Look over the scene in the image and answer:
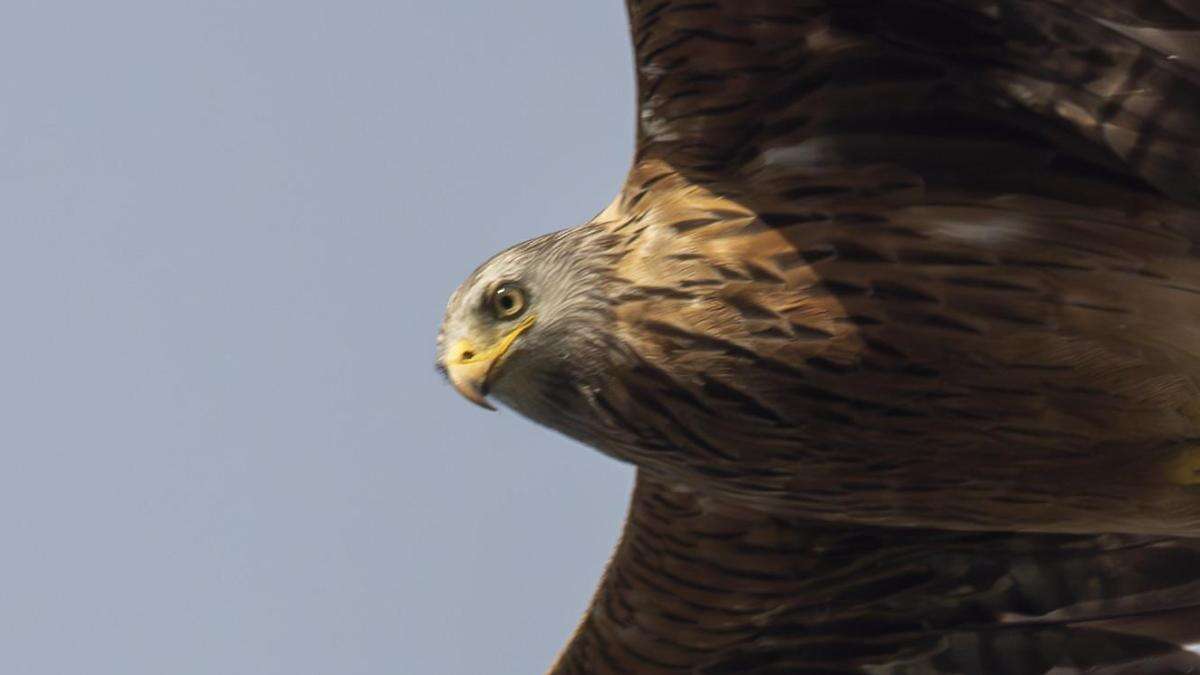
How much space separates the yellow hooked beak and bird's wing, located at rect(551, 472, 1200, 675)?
5.19ft

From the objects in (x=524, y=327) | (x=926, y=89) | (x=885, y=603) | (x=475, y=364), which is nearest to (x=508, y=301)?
(x=524, y=327)

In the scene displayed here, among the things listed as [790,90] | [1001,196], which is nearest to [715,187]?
[790,90]

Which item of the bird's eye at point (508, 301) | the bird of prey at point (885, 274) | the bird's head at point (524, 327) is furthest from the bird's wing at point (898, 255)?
the bird's eye at point (508, 301)

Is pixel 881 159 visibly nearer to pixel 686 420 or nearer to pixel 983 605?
pixel 686 420

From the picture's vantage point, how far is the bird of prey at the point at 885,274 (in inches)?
288

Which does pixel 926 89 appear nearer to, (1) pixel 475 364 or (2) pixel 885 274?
(2) pixel 885 274

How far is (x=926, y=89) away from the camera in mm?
7445

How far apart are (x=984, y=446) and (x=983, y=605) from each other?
2014 mm

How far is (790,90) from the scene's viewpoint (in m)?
7.50

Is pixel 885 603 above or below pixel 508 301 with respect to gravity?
below

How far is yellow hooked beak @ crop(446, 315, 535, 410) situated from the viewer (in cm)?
747

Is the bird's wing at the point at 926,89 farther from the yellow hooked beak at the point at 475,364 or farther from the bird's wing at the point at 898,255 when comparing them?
the yellow hooked beak at the point at 475,364

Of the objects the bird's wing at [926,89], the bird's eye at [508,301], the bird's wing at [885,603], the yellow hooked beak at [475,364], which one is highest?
the bird's wing at [926,89]

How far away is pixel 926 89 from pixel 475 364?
190 cm
